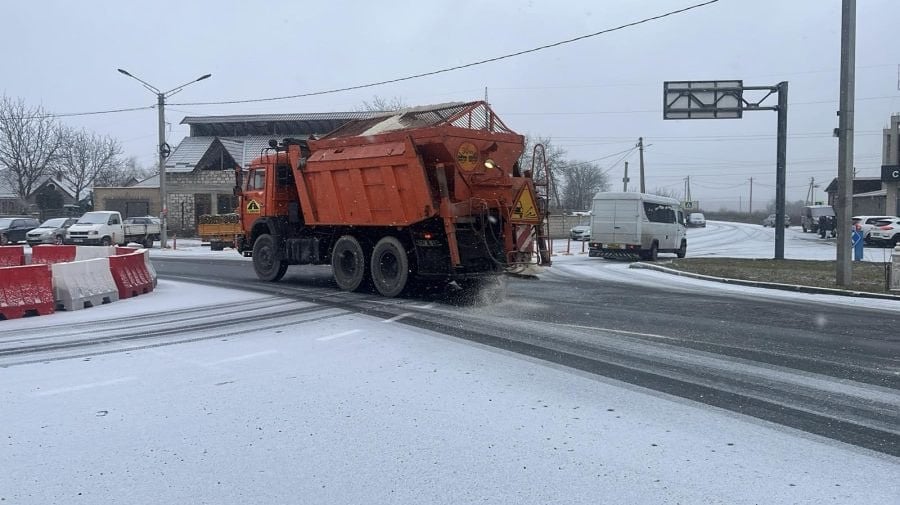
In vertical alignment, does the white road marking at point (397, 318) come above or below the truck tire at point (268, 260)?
below

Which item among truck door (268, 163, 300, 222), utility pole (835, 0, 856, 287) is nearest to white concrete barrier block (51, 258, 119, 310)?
truck door (268, 163, 300, 222)

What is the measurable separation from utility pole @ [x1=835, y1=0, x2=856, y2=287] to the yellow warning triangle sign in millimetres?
7635

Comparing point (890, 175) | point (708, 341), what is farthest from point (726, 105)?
point (890, 175)

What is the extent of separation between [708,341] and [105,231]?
31.0 m

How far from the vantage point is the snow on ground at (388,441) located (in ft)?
13.5

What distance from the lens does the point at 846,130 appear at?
51.8ft

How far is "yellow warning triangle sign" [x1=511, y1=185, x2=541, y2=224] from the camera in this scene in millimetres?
12953

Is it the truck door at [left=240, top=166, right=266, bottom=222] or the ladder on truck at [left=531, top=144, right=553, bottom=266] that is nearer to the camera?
the ladder on truck at [left=531, top=144, right=553, bottom=266]

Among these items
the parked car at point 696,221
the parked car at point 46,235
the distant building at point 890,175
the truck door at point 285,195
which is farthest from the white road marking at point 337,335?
the parked car at point 696,221

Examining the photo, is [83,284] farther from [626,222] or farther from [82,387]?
[626,222]

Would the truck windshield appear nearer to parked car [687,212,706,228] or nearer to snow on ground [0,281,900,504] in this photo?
snow on ground [0,281,900,504]

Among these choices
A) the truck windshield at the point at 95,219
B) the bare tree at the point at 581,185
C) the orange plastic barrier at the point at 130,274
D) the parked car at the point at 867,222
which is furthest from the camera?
the bare tree at the point at 581,185

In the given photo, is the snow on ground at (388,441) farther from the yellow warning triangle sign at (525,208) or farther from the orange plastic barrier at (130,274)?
the orange plastic barrier at (130,274)

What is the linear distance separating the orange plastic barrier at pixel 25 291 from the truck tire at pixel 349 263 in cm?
523
